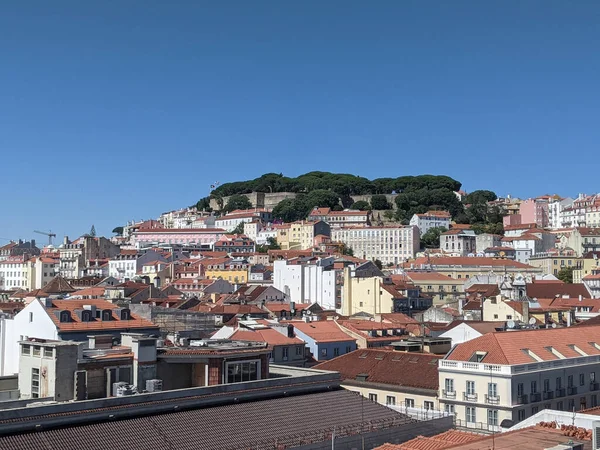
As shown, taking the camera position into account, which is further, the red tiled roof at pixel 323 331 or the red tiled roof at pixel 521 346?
the red tiled roof at pixel 323 331

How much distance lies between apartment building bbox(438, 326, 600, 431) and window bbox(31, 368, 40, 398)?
17.6 metres

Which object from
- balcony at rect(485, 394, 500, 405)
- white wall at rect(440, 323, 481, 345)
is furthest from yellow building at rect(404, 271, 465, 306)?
balcony at rect(485, 394, 500, 405)

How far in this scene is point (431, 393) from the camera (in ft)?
112

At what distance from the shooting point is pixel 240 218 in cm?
17750

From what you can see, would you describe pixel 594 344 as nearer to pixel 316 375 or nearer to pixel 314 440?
pixel 316 375

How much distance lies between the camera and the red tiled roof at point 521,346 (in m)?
33.1

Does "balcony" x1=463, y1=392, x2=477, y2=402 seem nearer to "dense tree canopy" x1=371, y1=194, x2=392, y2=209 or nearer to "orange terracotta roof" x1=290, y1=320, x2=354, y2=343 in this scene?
"orange terracotta roof" x1=290, y1=320, x2=354, y2=343

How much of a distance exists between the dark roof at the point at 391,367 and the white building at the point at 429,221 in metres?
119

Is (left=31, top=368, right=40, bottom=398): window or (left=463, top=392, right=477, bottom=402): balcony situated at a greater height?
(left=31, top=368, right=40, bottom=398): window

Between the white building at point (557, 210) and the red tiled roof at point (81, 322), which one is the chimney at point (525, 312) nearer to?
the red tiled roof at point (81, 322)

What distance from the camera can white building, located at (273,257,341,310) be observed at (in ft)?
294

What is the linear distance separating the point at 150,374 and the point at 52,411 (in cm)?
485

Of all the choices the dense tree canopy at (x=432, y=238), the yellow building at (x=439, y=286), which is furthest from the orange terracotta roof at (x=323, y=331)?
the dense tree canopy at (x=432, y=238)

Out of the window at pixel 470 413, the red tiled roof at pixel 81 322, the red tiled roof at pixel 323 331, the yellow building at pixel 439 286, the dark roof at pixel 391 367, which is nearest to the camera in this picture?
the window at pixel 470 413
